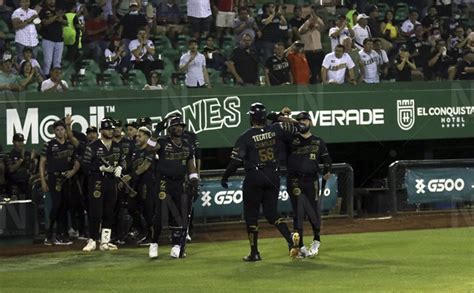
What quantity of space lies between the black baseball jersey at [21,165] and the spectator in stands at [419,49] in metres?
8.07

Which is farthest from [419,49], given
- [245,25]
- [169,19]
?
[169,19]

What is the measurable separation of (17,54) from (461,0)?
1009 cm

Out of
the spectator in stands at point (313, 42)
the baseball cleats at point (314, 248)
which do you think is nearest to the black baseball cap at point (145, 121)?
the baseball cleats at point (314, 248)

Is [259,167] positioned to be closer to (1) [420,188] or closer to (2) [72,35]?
(2) [72,35]

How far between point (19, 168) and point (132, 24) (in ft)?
11.5

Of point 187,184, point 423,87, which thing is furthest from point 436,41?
point 187,184

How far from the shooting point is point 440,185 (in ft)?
70.5

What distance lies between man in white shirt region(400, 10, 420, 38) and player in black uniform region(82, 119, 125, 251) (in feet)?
27.2

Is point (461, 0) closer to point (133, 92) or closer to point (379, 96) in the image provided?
point (379, 96)

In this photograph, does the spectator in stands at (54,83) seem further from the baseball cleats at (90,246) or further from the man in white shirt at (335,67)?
the man in white shirt at (335,67)

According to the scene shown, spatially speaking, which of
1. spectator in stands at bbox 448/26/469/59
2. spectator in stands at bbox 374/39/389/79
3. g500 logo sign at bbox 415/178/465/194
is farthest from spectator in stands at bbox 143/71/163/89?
spectator in stands at bbox 448/26/469/59

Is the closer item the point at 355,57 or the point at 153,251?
the point at 153,251

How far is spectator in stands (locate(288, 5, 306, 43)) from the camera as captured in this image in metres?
21.6

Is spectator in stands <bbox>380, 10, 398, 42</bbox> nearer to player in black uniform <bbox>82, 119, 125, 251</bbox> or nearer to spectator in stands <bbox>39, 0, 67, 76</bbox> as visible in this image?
spectator in stands <bbox>39, 0, 67, 76</bbox>
